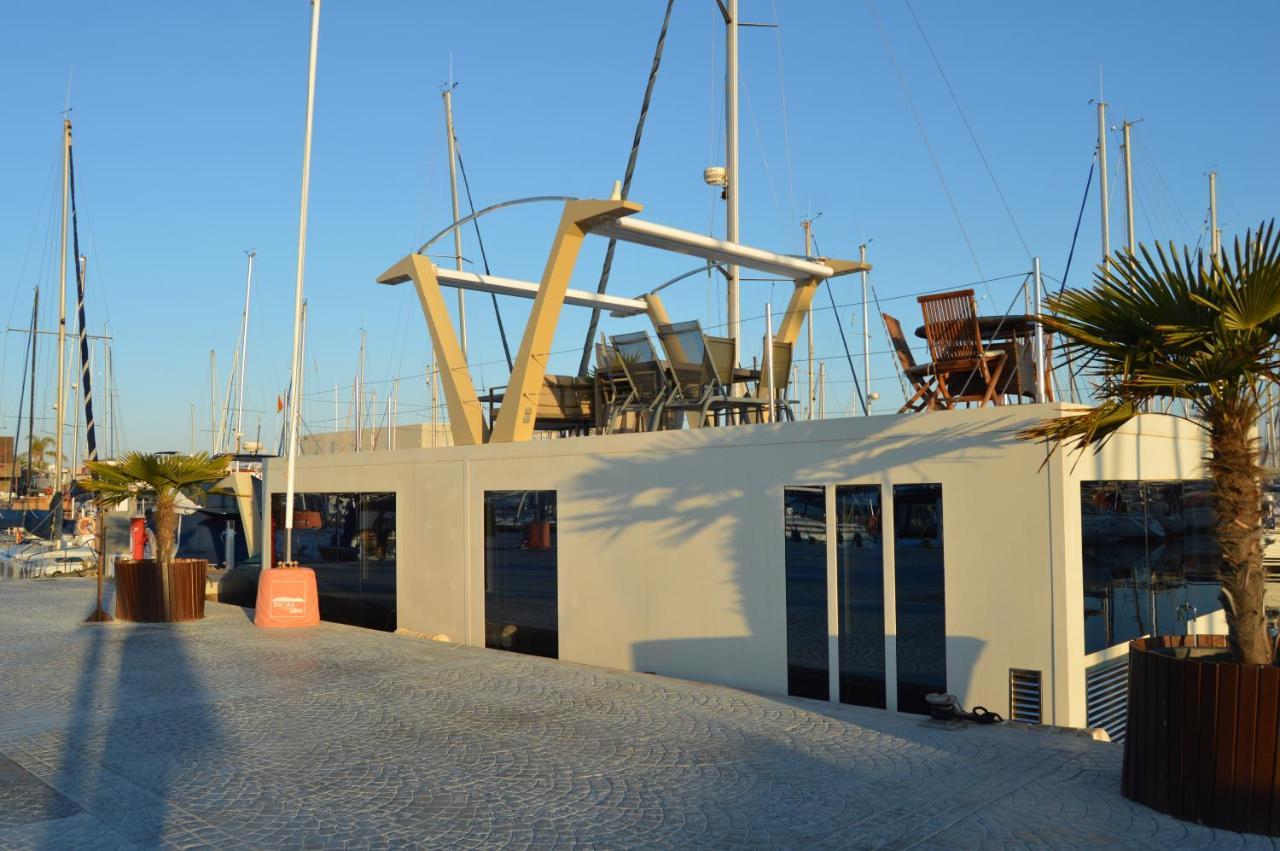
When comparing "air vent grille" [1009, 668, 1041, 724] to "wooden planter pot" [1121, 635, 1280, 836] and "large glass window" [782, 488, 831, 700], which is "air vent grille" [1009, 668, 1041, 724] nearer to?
Answer: "large glass window" [782, 488, 831, 700]

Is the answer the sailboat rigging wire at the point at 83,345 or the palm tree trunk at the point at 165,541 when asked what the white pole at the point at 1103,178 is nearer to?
the palm tree trunk at the point at 165,541

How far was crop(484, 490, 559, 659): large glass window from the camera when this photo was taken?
38.9 feet

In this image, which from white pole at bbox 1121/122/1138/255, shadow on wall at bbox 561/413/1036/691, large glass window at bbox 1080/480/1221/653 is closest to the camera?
large glass window at bbox 1080/480/1221/653

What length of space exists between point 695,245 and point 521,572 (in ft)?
13.6

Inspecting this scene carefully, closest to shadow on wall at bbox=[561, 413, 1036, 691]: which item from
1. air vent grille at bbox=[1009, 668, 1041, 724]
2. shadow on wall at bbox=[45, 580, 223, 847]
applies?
air vent grille at bbox=[1009, 668, 1041, 724]

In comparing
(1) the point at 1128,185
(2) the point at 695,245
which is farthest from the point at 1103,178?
(2) the point at 695,245

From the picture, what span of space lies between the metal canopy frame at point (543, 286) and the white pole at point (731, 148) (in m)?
0.58

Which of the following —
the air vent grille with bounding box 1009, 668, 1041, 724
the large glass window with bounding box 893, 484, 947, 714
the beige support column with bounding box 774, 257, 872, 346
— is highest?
the beige support column with bounding box 774, 257, 872, 346

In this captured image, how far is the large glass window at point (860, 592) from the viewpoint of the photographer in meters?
8.75

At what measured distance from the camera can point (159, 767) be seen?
6.50 metres

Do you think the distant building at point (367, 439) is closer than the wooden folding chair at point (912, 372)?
No

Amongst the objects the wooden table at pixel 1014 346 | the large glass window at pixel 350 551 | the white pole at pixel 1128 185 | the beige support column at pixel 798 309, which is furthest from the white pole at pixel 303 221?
the white pole at pixel 1128 185

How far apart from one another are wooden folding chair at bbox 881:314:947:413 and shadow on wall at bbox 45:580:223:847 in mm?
6410

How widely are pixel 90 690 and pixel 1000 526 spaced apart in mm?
7486
